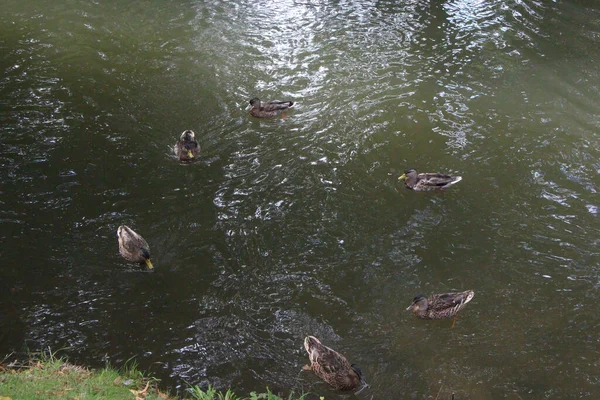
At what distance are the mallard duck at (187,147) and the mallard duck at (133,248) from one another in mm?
2039

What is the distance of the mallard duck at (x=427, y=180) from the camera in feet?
28.7

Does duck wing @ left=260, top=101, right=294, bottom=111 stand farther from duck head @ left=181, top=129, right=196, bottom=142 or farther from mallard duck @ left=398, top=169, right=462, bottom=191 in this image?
mallard duck @ left=398, top=169, right=462, bottom=191

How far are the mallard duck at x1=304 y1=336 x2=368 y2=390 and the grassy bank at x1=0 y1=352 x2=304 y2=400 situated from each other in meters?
0.42

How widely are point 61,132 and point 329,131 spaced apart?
459 cm

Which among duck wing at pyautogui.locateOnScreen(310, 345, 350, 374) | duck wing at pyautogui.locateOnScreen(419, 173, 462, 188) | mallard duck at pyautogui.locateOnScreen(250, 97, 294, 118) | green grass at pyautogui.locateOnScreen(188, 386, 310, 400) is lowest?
duck wing at pyautogui.locateOnScreen(310, 345, 350, 374)

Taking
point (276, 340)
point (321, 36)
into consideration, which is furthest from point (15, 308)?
point (321, 36)

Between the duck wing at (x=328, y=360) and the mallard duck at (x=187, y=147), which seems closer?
the duck wing at (x=328, y=360)

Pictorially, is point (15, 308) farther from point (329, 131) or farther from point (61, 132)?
point (329, 131)

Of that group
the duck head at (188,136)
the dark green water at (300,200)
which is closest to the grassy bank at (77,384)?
the dark green water at (300,200)

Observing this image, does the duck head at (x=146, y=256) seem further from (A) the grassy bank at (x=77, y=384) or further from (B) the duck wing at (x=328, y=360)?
(B) the duck wing at (x=328, y=360)

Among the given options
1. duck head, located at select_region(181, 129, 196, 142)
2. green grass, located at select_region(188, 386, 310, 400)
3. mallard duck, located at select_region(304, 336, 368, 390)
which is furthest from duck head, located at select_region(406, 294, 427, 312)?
duck head, located at select_region(181, 129, 196, 142)

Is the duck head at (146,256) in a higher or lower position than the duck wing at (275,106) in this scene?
lower

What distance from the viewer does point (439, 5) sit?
15305mm

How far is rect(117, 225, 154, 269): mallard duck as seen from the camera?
23.2 ft
